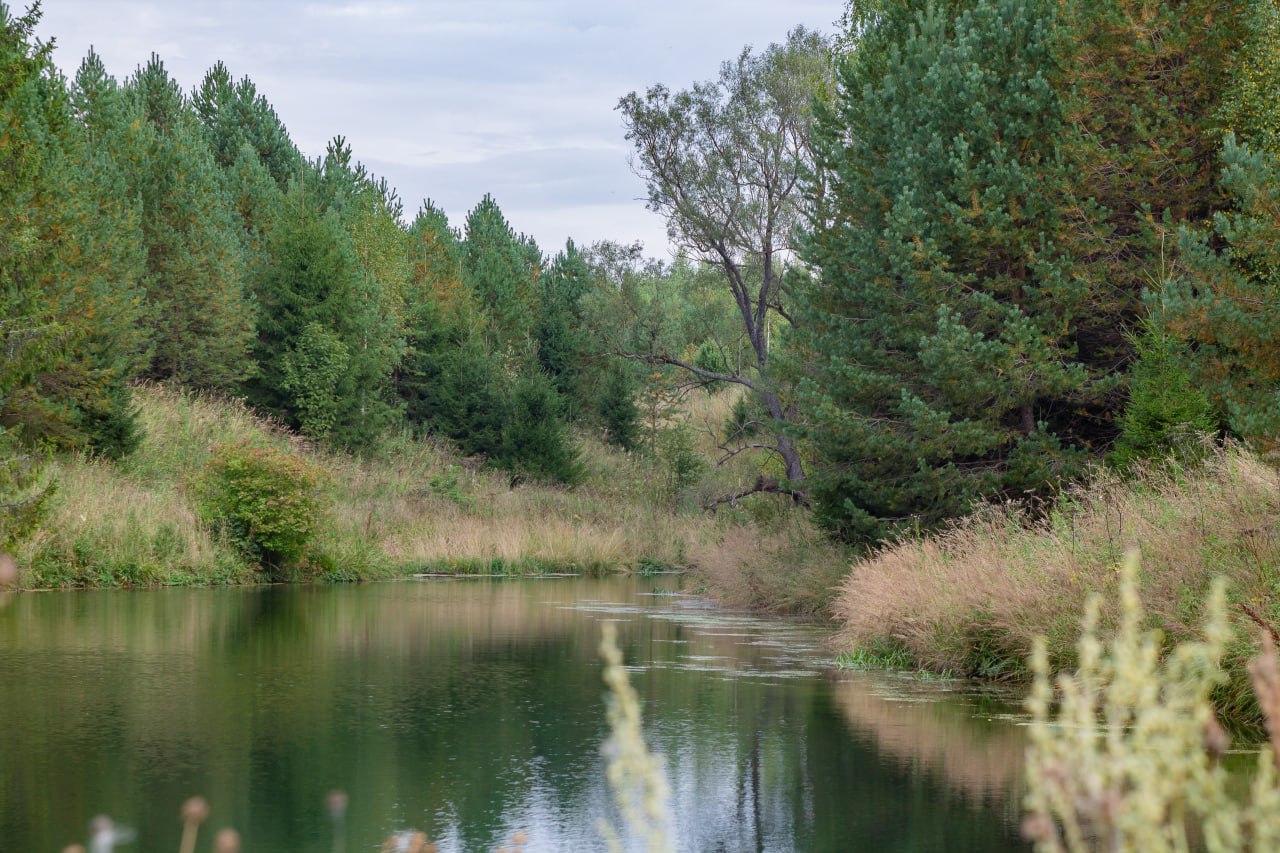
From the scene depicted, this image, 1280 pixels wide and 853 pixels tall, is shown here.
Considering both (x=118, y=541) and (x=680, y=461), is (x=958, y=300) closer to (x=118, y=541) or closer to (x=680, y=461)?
(x=118, y=541)

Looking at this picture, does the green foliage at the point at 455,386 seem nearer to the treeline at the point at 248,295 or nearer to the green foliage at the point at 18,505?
the treeline at the point at 248,295

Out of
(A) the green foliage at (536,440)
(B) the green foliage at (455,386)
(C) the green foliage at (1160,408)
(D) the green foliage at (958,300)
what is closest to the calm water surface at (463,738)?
(D) the green foliage at (958,300)

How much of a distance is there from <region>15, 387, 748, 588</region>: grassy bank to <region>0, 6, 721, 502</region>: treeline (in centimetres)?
153

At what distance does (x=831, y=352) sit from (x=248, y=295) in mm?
32011

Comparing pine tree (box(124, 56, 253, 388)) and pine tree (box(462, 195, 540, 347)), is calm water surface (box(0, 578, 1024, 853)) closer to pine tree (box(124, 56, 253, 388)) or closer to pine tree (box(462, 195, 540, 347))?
pine tree (box(124, 56, 253, 388))

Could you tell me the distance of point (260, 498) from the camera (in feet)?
102

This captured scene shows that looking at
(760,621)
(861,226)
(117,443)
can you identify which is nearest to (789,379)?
(861,226)

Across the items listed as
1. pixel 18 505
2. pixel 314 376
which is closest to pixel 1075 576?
pixel 18 505

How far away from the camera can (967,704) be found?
46.7 ft

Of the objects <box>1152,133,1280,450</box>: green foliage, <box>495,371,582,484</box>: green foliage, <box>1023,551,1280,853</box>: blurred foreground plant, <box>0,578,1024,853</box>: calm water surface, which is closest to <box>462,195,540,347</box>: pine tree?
<box>495,371,582,484</box>: green foliage

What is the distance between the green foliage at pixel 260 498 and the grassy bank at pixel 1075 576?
617 inches

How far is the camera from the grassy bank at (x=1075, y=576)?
12734 millimetres

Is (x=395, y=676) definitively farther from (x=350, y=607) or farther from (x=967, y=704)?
(x=350, y=607)

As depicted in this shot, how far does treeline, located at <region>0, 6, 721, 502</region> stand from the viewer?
3039cm
